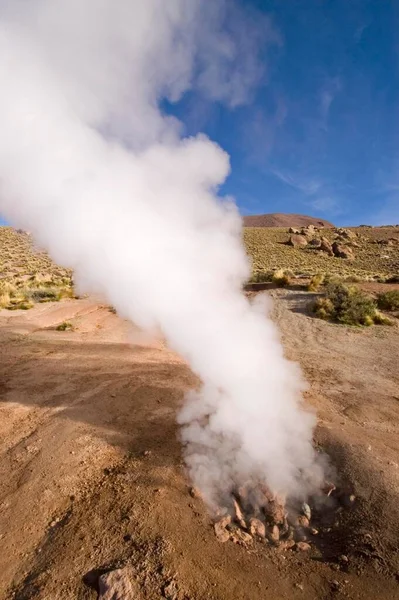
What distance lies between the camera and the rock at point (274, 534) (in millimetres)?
4793

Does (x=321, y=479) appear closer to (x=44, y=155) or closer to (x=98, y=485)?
(x=98, y=485)

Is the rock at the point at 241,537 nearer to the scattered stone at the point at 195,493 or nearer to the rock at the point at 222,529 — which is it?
the rock at the point at 222,529

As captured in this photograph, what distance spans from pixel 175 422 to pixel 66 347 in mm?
7226

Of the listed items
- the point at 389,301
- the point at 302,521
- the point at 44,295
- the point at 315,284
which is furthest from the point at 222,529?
the point at 44,295

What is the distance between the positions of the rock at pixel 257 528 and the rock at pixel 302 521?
54 centimetres

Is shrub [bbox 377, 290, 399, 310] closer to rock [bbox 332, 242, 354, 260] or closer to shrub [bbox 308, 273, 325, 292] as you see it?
shrub [bbox 308, 273, 325, 292]

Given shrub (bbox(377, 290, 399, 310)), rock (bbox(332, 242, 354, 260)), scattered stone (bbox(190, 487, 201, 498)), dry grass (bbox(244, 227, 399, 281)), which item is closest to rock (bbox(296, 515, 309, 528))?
scattered stone (bbox(190, 487, 201, 498))

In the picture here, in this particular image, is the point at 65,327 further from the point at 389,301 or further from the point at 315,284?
the point at 389,301

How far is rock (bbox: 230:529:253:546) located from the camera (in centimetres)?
467

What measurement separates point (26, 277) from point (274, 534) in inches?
1244

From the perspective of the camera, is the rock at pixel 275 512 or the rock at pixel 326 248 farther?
the rock at pixel 326 248

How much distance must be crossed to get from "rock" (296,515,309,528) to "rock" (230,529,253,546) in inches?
32.1

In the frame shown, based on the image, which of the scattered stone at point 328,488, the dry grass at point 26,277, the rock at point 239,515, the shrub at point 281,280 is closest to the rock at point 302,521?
the scattered stone at point 328,488

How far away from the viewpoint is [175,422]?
25.5 feet
